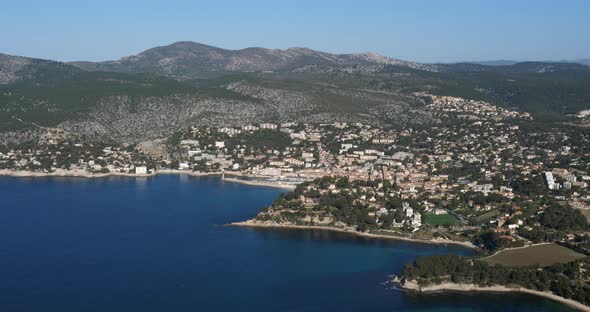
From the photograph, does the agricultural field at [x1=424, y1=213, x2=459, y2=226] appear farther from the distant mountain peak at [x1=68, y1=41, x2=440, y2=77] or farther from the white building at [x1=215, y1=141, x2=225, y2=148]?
the distant mountain peak at [x1=68, y1=41, x2=440, y2=77]

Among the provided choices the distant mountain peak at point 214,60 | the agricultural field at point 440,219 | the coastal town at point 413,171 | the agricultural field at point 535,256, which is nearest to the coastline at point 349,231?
the coastal town at point 413,171

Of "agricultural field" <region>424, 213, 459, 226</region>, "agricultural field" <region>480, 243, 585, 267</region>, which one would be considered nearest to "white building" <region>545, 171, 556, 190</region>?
"agricultural field" <region>424, 213, 459, 226</region>

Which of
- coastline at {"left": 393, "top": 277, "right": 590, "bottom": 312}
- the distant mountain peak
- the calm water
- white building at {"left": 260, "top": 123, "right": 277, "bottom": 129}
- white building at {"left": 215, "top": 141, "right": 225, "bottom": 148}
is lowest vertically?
the calm water

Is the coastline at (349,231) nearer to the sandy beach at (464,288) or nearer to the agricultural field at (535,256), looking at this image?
the agricultural field at (535,256)

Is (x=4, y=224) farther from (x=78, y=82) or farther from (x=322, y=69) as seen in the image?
(x=322, y=69)

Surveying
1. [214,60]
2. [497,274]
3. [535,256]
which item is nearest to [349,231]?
[535,256]

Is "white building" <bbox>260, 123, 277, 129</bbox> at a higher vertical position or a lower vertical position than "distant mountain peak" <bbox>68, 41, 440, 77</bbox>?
lower

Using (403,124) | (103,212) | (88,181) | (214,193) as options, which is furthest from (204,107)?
(103,212)
